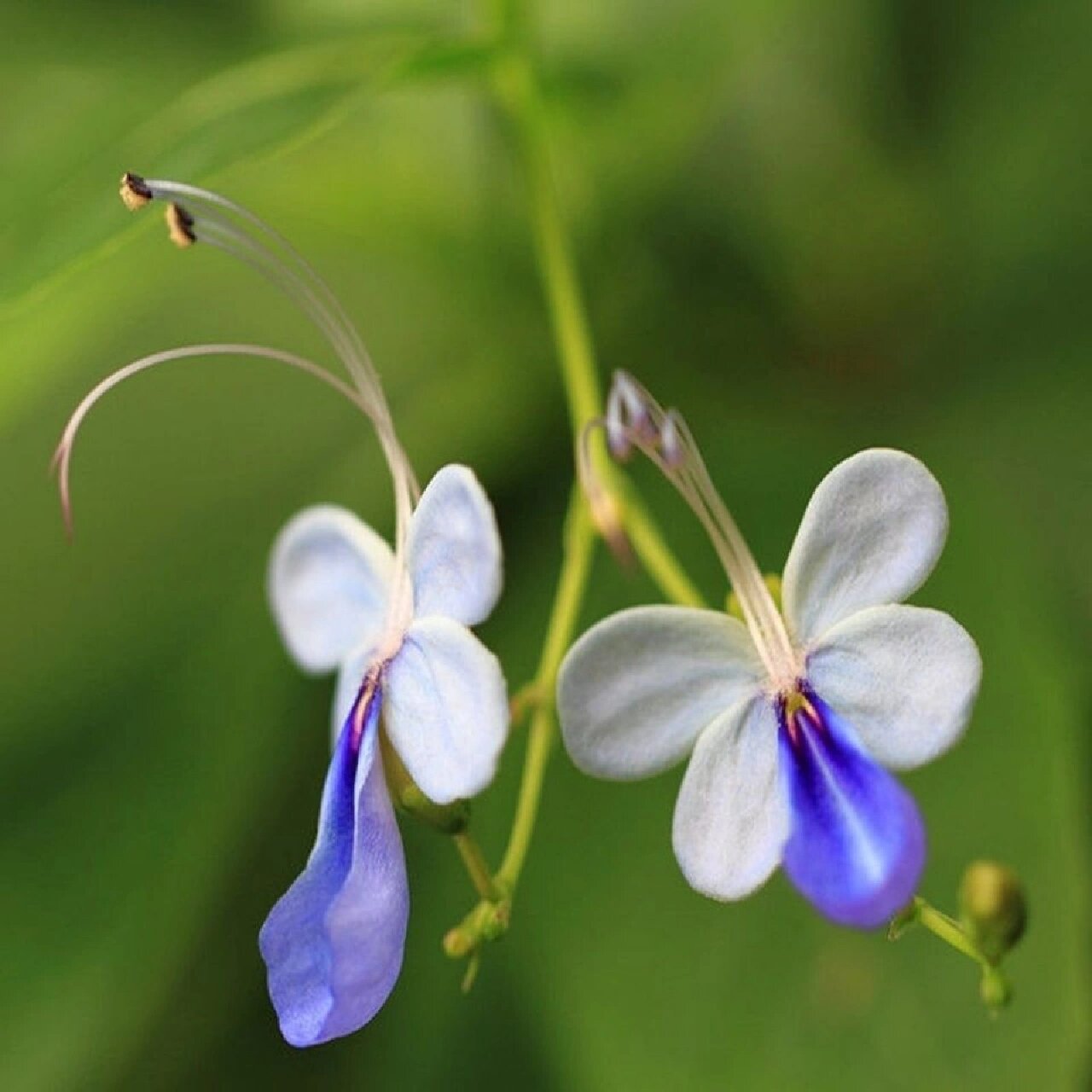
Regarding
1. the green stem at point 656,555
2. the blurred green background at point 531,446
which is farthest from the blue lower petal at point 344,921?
the blurred green background at point 531,446

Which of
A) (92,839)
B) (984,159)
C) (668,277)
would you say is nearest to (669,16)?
(668,277)

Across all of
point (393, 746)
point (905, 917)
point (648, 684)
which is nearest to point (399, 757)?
point (393, 746)

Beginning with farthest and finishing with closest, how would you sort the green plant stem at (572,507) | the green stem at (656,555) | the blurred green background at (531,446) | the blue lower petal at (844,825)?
the blurred green background at (531,446) → the green stem at (656,555) → the green plant stem at (572,507) → the blue lower petal at (844,825)

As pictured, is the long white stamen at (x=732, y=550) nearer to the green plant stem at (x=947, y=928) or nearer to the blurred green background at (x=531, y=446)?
the green plant stem at (x=947, y=928)

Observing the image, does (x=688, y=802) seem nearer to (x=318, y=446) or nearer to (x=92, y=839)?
(x=92, y=839)

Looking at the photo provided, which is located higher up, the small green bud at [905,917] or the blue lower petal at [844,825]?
the blue lower petal at [844,825]

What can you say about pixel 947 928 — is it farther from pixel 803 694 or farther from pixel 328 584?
pixel 328 584
